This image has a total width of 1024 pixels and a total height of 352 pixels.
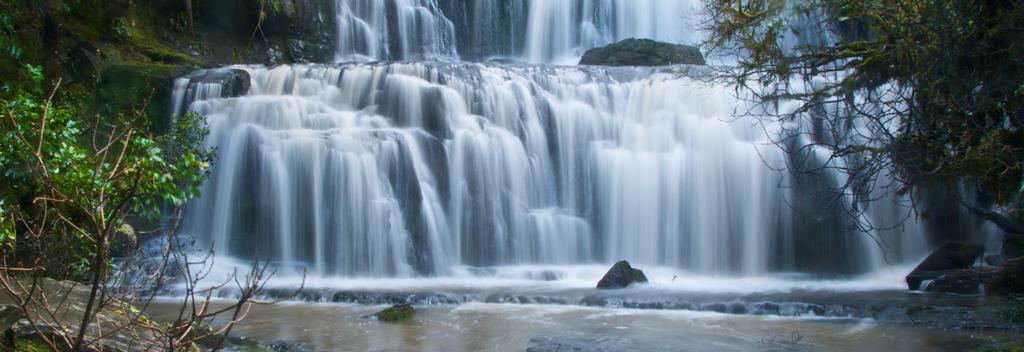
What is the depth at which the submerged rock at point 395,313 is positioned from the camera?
30.7ft

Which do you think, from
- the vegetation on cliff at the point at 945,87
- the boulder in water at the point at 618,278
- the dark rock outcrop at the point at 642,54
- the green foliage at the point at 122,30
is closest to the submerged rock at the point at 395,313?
the boulder in water at the point at 618,278

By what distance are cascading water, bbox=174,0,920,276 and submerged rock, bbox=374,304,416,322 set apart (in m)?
3.85

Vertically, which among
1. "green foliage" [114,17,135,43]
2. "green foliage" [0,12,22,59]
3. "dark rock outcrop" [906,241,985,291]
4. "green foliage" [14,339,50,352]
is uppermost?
"green foliage" [114,17,135,43]

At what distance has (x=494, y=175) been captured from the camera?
14742mm

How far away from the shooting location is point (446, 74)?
16016 mm

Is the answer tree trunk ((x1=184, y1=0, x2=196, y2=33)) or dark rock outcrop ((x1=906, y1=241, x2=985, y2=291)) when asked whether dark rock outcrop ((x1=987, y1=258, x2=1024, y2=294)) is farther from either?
tree trunk ((x1=184, y1=0, x2=196, y2=33))

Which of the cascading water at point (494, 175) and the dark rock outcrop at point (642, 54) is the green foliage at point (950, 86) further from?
the dark rock outcrop at point (642, 54)

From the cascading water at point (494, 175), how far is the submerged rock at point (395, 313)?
3855 millimetres

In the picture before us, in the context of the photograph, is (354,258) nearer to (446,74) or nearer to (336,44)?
(446,74)

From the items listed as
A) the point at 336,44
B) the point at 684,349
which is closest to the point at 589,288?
the point at 684,349

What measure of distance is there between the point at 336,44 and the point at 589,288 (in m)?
11.2

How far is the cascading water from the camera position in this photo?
1373cm

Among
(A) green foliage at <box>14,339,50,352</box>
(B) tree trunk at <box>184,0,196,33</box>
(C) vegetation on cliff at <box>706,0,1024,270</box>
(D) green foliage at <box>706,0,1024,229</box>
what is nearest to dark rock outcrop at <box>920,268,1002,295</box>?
(C) vegetation on cliff at <box>706,0,1024,270</box>

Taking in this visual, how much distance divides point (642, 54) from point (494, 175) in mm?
6407
